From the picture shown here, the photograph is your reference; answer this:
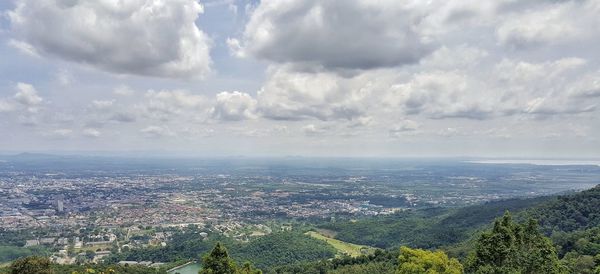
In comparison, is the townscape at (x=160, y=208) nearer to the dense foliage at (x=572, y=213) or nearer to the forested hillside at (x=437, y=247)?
the forested hillside at (x=437, y=247)

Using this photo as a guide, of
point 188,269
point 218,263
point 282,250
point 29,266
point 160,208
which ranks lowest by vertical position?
point 188,269

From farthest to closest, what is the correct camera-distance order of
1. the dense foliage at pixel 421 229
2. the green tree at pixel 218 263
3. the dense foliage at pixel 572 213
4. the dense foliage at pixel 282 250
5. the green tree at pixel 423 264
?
the dense foliage at pixel 421 229 < the dense foliage at pixel 282 250 < the dense foliage at pixel 572 213 < the green tree at pixel 423 264 < the green tree at pixel 218 263

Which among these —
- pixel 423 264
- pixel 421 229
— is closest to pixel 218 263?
pixel 423 264

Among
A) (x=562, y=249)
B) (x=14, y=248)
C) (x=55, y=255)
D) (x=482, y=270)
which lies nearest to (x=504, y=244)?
(x=482, y=270)

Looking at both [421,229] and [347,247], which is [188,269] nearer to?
[347,247]

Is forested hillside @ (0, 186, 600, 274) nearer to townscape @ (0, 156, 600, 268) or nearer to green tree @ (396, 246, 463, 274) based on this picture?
green tree @ (396, 246, 463, 274)

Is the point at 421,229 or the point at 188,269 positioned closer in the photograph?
the point at 188,269

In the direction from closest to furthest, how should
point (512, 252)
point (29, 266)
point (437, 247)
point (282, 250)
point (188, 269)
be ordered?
point (29, 266)
point (512, 252)
point (188, 269)
point (437, 247)
point (282, 250)

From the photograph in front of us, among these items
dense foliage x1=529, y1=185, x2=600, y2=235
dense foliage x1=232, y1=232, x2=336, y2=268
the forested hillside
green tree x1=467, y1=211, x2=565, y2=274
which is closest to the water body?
the forested hillside

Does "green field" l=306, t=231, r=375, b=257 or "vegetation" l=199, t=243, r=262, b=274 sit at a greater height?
"vegetation" l=199, t=243, r=262, b=274

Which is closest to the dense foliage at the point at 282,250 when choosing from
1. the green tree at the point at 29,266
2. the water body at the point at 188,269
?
the water body at the point at 188,269
